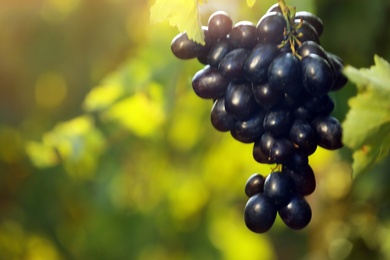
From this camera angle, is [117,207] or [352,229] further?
[117,207]

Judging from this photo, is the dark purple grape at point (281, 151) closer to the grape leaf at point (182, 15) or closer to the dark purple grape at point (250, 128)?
the dark purple grape at point (250, 128)

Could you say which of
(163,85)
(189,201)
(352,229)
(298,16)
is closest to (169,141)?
(189,201)

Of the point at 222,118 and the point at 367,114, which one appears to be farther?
the point at 222,118

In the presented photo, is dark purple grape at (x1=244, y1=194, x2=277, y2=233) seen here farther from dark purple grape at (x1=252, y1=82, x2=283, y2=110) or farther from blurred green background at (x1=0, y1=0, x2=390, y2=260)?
blurred green background at (x1=0, y1=0, x2=390, y2=260)

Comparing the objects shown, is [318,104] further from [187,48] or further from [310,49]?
[187,48]

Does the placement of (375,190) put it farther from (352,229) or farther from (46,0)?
(46,0)

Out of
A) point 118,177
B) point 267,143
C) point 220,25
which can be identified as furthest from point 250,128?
point 118,177

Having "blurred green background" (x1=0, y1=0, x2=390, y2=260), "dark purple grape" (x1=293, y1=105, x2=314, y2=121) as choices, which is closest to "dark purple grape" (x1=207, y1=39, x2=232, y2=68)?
"dark purple grape" (x1=293, y1=105, x2=314, y2=121)

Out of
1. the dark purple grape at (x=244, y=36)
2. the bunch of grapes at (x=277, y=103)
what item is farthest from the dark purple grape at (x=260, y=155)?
the dark purple grape at (x=244, y=36)
